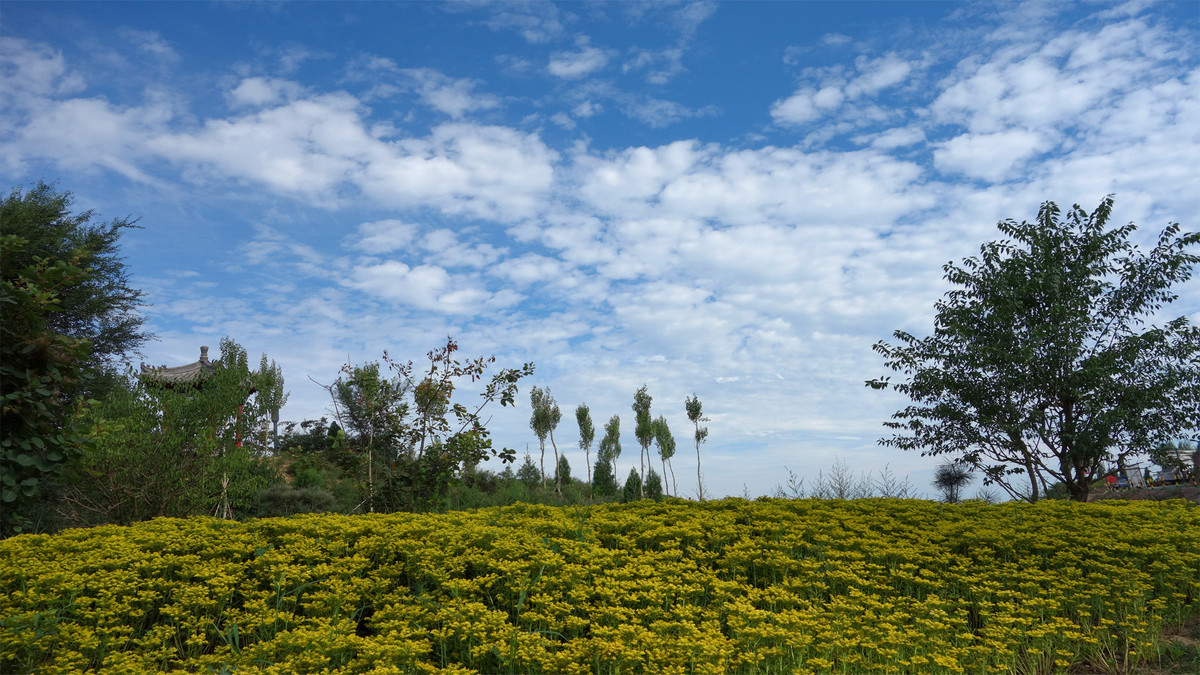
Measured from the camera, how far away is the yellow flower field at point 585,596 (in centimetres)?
328

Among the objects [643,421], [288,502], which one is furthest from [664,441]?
[288,502]

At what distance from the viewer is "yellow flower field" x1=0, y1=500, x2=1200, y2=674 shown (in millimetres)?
3283

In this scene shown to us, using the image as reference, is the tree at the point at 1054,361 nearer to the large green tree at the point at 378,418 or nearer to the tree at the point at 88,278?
the large green tree at the point at 378,418

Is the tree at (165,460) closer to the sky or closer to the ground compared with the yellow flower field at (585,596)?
closer to the sky

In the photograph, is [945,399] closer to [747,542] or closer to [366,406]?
[747,542]

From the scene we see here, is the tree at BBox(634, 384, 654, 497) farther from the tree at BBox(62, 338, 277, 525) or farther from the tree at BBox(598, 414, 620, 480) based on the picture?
the tree at BBox(62, 338, 277, 525)

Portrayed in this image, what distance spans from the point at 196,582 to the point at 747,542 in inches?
143

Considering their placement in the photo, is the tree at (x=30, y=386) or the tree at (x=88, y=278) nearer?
the tree at (x=30, y=386)

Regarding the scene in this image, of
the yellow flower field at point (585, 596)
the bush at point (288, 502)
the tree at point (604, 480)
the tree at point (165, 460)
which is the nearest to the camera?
the yellow flower field at point (585, 596)

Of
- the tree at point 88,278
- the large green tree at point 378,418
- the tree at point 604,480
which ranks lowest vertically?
the tree at point 604,480

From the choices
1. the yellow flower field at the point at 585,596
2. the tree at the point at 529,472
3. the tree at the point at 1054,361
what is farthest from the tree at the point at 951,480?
the tree at the point at 529,472

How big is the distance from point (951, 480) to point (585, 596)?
13.8 m

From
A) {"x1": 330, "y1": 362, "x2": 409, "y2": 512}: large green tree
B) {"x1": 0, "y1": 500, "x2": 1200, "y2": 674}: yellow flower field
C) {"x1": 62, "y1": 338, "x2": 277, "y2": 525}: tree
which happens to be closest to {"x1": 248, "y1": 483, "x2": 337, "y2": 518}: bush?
{"x1": 62, "y1": 338, "x2": 277, "y2": 525}: tree

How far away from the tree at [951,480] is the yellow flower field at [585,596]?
9.68m
